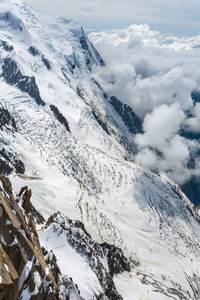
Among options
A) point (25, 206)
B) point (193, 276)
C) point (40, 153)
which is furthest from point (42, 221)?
point (193, 276)

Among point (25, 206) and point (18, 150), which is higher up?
point (25, 206)

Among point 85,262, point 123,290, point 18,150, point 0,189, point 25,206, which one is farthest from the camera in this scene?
point 18,150

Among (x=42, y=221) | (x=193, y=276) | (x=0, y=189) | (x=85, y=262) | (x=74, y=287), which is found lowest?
(x=193, y=276)

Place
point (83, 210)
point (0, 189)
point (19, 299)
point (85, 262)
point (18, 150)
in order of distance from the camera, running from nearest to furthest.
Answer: point (19, 299)
point (0, 189)
point (85, 262)
point (83, 210)
point (18, 150)

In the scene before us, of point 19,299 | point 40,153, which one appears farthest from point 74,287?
point 40,153

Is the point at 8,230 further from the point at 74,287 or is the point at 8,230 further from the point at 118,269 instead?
the point at 118,269

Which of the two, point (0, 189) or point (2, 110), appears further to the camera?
point (2, 110)
